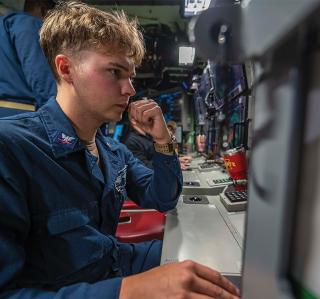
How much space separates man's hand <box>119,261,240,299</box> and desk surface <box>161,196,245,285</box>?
0.55 feet

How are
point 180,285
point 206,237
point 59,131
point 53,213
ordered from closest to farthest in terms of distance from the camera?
point 180,285 < point 53,213 < point 59,131 < point 206,237

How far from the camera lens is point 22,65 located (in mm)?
1722

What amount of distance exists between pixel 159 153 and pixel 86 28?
618mm

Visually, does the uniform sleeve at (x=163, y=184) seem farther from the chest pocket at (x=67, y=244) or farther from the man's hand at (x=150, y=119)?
the chest pocket at (x=67, y=244)

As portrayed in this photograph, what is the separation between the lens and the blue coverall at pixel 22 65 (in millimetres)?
1673

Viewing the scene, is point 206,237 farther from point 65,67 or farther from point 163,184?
point 65,67

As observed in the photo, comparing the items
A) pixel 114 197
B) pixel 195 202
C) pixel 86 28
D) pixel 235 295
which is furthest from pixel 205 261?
pixel 86 28

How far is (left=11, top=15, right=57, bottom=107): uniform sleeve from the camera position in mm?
1670

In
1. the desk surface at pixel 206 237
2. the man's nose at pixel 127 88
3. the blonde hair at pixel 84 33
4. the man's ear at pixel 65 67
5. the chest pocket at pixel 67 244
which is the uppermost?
the blonde hair at pixel 84 33

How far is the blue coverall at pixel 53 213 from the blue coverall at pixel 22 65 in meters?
0.70

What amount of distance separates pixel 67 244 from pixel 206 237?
1.71ft

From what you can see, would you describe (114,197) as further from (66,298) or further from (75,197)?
(66,298)

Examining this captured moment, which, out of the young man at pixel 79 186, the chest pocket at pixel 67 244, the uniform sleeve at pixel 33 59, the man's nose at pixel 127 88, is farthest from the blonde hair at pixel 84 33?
the chest pocket at pixel 67 244

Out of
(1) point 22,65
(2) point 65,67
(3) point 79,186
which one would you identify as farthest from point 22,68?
(3) point 79,186
